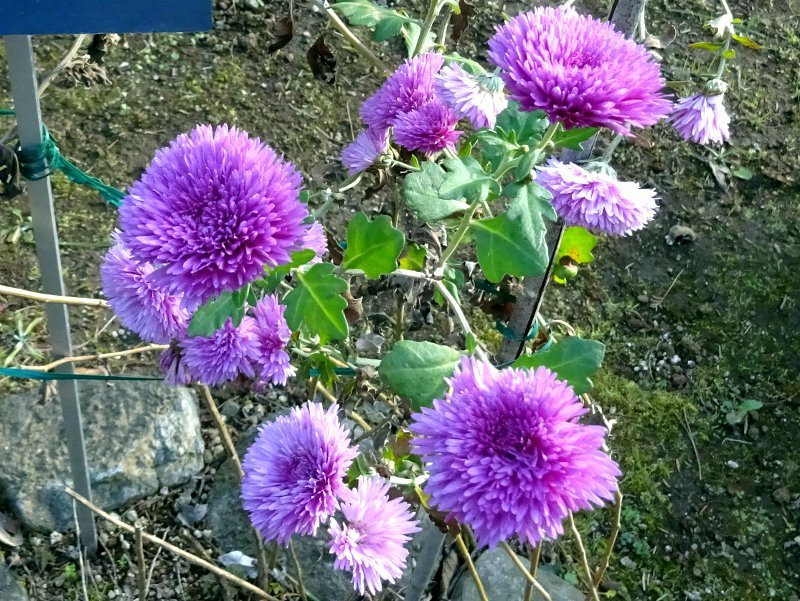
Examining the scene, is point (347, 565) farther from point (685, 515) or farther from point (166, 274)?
point (685, 515)

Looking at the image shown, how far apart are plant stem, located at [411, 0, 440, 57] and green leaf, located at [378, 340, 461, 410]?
0.52 m

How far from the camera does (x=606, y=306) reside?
7.57ft

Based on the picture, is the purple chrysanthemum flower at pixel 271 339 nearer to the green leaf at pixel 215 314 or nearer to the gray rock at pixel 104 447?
the green leaf at pixel 215 314

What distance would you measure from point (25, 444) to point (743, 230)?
80.4 inches

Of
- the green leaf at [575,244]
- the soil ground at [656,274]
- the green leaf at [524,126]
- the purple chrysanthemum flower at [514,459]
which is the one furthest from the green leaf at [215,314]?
the soil ground at [656,274]

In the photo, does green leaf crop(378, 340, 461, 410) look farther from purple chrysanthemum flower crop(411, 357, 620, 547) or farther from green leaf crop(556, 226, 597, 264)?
green leaf crop(556, 226, 597, 264)

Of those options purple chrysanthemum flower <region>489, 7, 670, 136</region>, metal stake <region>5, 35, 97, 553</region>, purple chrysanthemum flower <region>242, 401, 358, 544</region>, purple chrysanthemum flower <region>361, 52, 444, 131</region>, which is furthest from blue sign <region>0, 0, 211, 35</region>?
purple chrysanthemum flower <region>242, 401, 358, 544</region>

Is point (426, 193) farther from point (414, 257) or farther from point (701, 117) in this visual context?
point (701, 117)

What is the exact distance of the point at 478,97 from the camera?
90 cm

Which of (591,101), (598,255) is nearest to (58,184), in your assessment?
(598,255)

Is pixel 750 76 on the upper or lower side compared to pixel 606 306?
upper

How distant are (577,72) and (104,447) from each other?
1441mm

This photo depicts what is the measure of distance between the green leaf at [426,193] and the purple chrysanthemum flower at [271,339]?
0.90ft

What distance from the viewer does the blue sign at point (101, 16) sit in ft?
2.98
